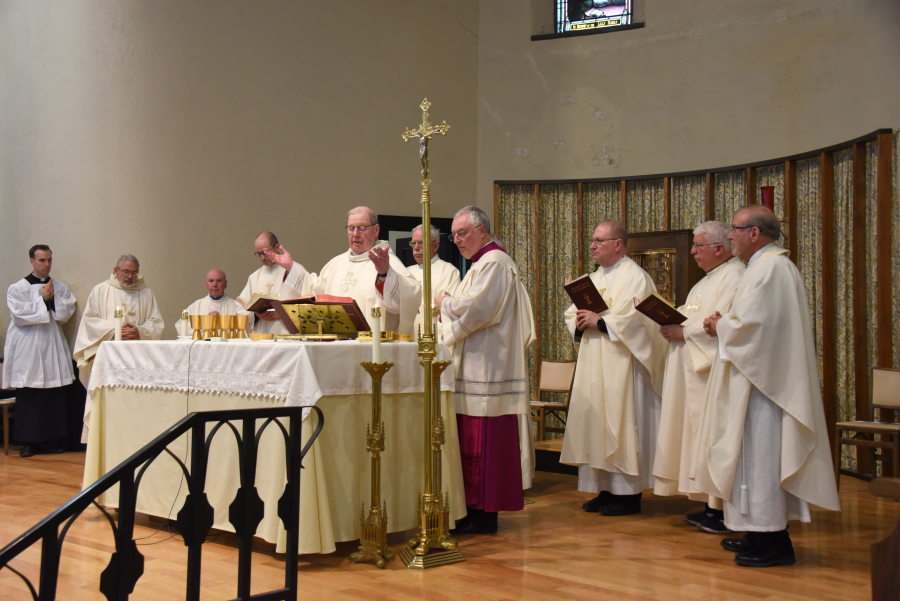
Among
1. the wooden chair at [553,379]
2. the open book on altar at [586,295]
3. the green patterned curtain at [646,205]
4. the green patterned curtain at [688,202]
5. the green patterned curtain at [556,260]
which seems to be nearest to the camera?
the open book on altar at [586,295]

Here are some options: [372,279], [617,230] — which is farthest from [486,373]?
[617,230]

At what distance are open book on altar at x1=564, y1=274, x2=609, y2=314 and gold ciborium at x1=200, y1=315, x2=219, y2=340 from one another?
214cm

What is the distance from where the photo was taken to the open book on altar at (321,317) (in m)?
4.38

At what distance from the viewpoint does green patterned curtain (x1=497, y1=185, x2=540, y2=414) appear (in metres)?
9.46

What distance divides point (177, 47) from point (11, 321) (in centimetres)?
327

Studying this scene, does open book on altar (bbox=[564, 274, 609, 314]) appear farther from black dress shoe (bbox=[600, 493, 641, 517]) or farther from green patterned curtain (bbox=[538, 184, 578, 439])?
green patterned curtain (bbox=[538, 184, 578, 439])

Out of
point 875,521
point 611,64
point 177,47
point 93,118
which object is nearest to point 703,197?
point 611,64

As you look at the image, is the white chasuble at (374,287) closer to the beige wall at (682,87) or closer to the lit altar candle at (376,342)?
the lit altar candle at (376,342)

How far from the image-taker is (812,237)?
7.55 m

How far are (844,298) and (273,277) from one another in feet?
16.7

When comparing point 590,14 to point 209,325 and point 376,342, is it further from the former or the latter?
point 376,342

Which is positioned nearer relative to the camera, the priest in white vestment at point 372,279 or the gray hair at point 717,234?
the priest in white vestment at point 372,279

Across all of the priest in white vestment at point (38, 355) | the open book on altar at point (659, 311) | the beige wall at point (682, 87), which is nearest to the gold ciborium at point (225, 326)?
the open book on altar at point (659, 311)

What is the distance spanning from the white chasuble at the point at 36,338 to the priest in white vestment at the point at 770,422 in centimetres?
645
